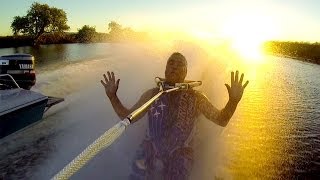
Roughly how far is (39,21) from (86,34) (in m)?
18.3

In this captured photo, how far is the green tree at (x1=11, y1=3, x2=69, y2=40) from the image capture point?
97000mm

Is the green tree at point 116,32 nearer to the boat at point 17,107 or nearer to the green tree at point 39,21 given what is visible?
the green tree at point 39,21

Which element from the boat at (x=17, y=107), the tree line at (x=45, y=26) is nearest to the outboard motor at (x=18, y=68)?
the boat at (x=17, y=107)

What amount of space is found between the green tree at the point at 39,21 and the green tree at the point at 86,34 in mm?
5282

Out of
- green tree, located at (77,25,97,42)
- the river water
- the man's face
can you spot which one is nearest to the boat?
the river water

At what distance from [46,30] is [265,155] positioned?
98.9 m

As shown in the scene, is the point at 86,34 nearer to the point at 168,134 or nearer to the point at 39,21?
the point at 39,21

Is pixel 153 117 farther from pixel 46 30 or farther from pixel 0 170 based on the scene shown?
pixel 46 30

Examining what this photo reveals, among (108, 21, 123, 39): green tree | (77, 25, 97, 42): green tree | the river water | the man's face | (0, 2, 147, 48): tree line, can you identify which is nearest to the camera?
the man's face

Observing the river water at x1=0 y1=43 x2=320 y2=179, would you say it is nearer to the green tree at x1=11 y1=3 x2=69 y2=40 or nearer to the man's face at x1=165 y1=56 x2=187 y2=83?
the man's face at x1=165 y1=56 x2=187 y2=83

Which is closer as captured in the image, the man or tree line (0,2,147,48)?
the man

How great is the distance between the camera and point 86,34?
11488 centimetres

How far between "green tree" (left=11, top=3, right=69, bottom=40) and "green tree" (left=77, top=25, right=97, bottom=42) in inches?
208

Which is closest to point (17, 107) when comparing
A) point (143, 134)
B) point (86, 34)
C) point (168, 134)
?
point (143, 134)
